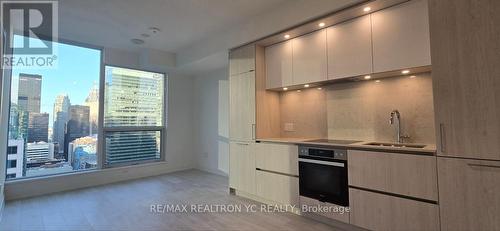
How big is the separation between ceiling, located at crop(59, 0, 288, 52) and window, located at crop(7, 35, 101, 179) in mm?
573

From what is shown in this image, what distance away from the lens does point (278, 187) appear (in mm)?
3139

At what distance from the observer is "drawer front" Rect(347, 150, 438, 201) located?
1990 millimetres

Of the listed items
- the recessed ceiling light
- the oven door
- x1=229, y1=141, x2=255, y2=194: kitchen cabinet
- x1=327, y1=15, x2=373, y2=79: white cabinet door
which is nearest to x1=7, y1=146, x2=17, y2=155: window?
the recessed ceiling light

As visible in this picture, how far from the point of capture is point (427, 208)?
1995 mm

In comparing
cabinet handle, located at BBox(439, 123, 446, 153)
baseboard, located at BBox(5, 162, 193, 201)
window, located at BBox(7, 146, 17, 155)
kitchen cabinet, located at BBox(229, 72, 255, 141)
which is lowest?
baseboard, located at BBox(5, 162, 193, 201)

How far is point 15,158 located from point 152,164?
225 centimetres

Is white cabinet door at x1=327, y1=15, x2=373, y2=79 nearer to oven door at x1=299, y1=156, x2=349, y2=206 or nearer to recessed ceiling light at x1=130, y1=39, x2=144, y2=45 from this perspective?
oven door at x1=299, y1=156, x2=349, y2=206

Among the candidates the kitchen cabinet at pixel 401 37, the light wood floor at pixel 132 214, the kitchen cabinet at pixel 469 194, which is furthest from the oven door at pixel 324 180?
the kitchen cabinet at pixel 401 37

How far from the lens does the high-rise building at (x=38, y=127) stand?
3.90m

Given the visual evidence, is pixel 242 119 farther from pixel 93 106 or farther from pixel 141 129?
pixel 93 106

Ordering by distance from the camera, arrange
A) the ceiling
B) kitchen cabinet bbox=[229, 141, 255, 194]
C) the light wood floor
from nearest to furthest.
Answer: the light wood floor → the ceiling → kitchen cabinet bbox=[229, 141, 255, 194]

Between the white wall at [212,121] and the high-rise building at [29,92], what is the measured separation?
3.10 metres

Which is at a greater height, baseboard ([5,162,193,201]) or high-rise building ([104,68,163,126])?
high-rise building ([104,68,163,126])

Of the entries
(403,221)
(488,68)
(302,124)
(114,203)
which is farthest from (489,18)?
(114,203)
